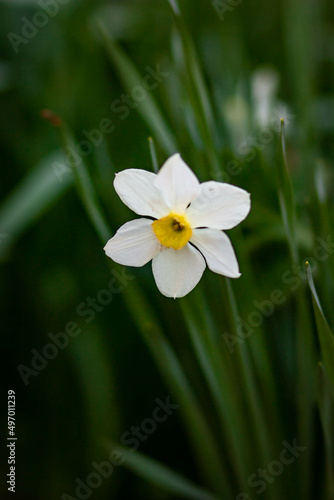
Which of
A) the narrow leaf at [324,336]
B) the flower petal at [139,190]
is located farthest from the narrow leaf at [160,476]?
the flower petal at [139,190]

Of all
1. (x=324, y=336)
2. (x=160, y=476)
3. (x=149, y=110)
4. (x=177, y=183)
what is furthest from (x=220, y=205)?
(x=160, y=476)

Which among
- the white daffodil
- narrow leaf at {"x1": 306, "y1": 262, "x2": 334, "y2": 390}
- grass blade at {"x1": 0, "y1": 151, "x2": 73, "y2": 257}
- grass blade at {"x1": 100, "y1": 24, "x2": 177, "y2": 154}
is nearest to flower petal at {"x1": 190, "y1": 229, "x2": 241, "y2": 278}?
the white daffodil

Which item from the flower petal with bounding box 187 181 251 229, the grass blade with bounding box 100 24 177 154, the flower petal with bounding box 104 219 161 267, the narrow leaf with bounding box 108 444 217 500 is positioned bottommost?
the narrow leaf with bounding box 108 444 217 500

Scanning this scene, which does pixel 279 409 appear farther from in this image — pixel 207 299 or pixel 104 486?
pixel 104 486

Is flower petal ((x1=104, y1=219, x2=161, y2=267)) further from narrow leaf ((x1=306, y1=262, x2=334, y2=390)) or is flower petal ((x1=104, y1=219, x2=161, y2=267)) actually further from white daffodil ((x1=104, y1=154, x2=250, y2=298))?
narrow leaf ((x1=306, y1=262, x2=334, y2=390))

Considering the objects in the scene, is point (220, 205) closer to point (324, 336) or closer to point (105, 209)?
point (324, 336)

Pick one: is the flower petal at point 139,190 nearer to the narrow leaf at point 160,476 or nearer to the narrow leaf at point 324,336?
the narrow leaf at point 324,336

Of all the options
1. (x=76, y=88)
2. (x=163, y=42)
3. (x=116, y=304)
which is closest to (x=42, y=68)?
(x=76, y=88)
